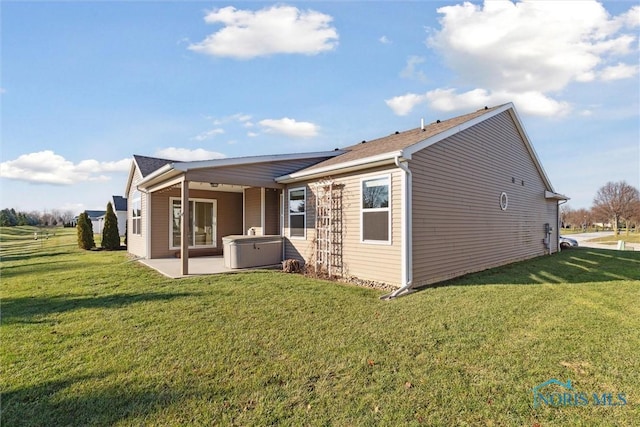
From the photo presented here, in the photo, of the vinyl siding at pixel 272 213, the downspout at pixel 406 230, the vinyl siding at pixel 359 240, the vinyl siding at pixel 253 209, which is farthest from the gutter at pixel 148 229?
the downspout at pixel 406 230

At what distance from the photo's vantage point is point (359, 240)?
775 centimetres

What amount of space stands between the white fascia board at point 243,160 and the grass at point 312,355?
10.3ft

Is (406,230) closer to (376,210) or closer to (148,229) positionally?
(376,210)

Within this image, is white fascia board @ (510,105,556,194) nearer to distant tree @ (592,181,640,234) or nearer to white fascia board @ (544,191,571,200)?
white fascia board @ (544,191,571,200)

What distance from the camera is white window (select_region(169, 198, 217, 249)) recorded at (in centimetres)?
1255

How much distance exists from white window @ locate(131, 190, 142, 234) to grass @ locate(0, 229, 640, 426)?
23.8ft

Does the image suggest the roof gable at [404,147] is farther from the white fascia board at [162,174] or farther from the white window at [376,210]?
the white fascia board at [162,174]

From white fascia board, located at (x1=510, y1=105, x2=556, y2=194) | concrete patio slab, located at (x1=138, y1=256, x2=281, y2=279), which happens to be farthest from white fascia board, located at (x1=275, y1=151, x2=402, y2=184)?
white fascia board, located at (x1=510, y1=105, x2=556, y2=194)

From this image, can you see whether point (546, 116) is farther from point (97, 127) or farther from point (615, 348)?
point (97, 127)

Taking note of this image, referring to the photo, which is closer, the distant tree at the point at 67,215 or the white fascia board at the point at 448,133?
the white fascia board at the point at 448,133

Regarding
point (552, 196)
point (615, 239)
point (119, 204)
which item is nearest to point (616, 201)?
point (615, 239)

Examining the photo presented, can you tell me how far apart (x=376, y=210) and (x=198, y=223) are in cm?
818

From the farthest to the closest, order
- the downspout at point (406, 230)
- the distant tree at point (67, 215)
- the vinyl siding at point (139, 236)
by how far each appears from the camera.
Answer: the distant tree at point (67, 215) → the vinyl siding at point (139, 236) → the downspout at point (406, 230)

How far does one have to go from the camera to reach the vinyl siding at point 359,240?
691 cm
